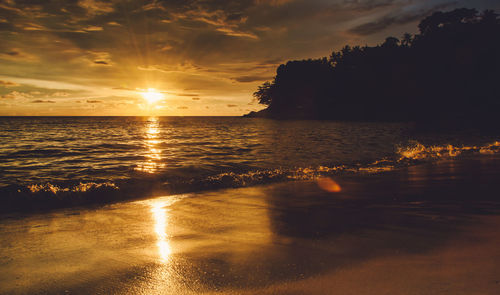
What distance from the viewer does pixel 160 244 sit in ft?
12.6

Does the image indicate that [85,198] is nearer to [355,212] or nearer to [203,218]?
[203,218]

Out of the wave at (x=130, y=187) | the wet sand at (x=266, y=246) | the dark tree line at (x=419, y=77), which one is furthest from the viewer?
the dark tree line at (x=419, y=77)

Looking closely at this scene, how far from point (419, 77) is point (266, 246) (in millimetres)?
97360

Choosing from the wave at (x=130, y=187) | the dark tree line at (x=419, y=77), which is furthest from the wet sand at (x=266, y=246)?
the dark tree line at (x=419, y=77)

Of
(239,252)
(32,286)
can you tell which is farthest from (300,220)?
(32,286)

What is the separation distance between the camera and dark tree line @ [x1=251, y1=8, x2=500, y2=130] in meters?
68.0

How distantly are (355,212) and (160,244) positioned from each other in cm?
357

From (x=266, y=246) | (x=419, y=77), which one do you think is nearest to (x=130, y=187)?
(x=266, y=246)

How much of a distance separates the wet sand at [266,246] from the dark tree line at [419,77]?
171 ft

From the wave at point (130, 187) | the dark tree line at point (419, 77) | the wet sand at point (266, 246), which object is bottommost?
the wave at point (130, 187)

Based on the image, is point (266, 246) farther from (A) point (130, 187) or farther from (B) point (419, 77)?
(B) point (419, 77)

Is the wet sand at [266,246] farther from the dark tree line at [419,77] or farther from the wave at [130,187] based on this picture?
the dark tree line at [419,77]

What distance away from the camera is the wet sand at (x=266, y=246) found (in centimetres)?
269

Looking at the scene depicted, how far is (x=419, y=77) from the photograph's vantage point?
83062 mm
